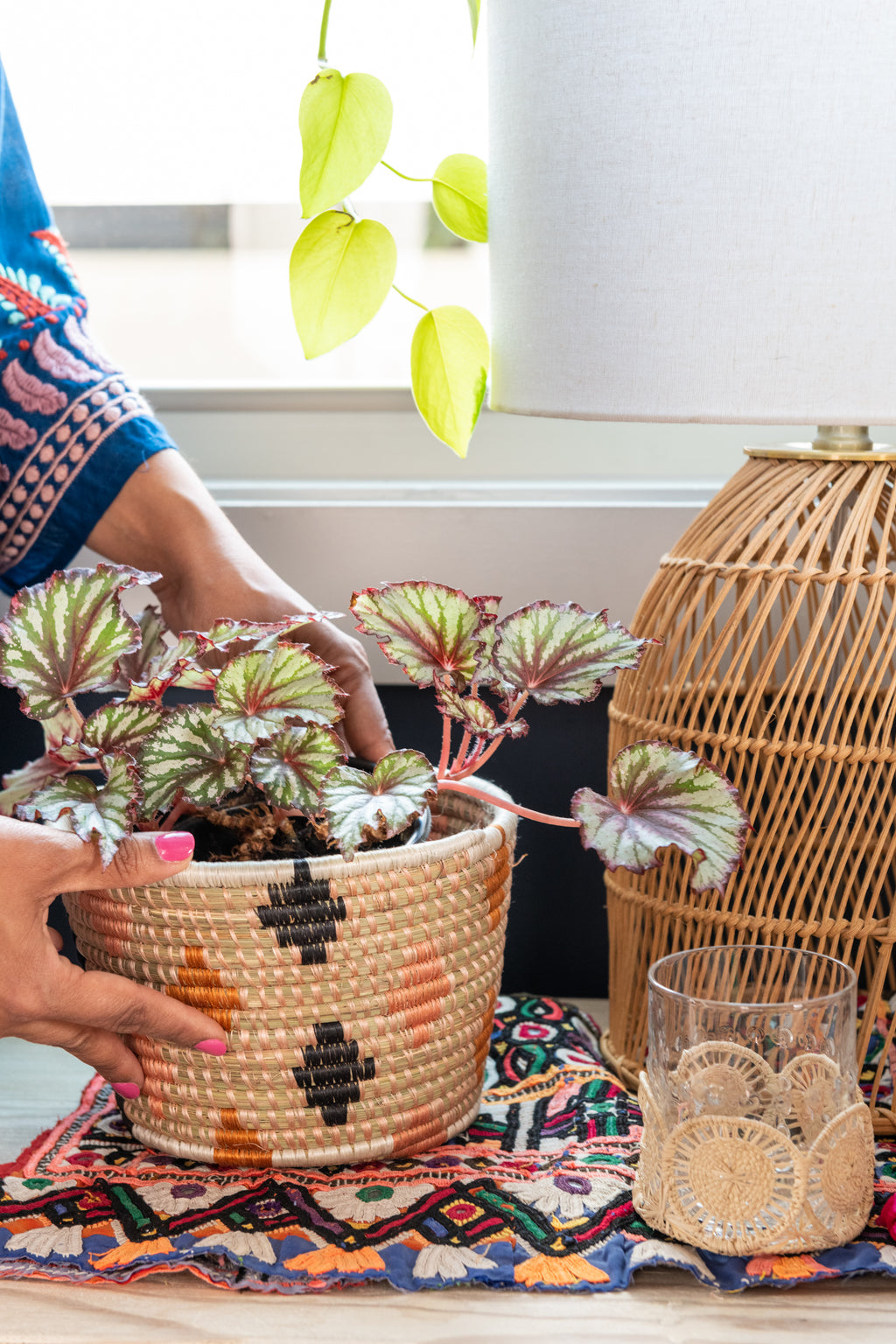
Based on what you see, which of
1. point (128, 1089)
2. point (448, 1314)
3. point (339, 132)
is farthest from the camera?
point (339, 132)

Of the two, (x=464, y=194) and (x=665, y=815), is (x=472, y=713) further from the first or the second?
(x=464, y=194)

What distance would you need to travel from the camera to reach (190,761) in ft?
2.24

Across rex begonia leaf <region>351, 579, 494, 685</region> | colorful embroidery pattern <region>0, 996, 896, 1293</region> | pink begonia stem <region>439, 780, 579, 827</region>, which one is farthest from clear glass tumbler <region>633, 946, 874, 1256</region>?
rex begonia leaf <region>351, 579, 494, 685</region>

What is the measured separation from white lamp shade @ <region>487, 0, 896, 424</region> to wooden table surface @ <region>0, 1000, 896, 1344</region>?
18.9 inches

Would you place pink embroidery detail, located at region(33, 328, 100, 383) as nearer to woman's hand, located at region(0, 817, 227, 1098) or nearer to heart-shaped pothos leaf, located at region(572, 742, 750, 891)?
woman's hand, located at region(0, 817, 227, 1098)

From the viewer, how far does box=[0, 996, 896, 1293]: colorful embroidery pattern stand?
625 mm

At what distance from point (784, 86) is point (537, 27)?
0.17 metres

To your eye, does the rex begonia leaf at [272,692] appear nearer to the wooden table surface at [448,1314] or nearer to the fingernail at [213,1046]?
the fingernail at [213,1046]

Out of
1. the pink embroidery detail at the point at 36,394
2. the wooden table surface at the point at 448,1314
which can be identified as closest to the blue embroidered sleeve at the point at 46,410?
the pink embroidery detail at the point at 36,394

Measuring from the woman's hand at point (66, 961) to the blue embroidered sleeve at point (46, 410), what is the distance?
0.35 metres

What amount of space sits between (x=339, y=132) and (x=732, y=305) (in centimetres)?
35

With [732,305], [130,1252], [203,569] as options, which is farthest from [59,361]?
[130,1252]

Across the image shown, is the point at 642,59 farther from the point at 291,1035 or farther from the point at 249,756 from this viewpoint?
the point at 291,1035

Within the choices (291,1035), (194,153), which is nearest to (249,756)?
(291,1035)
